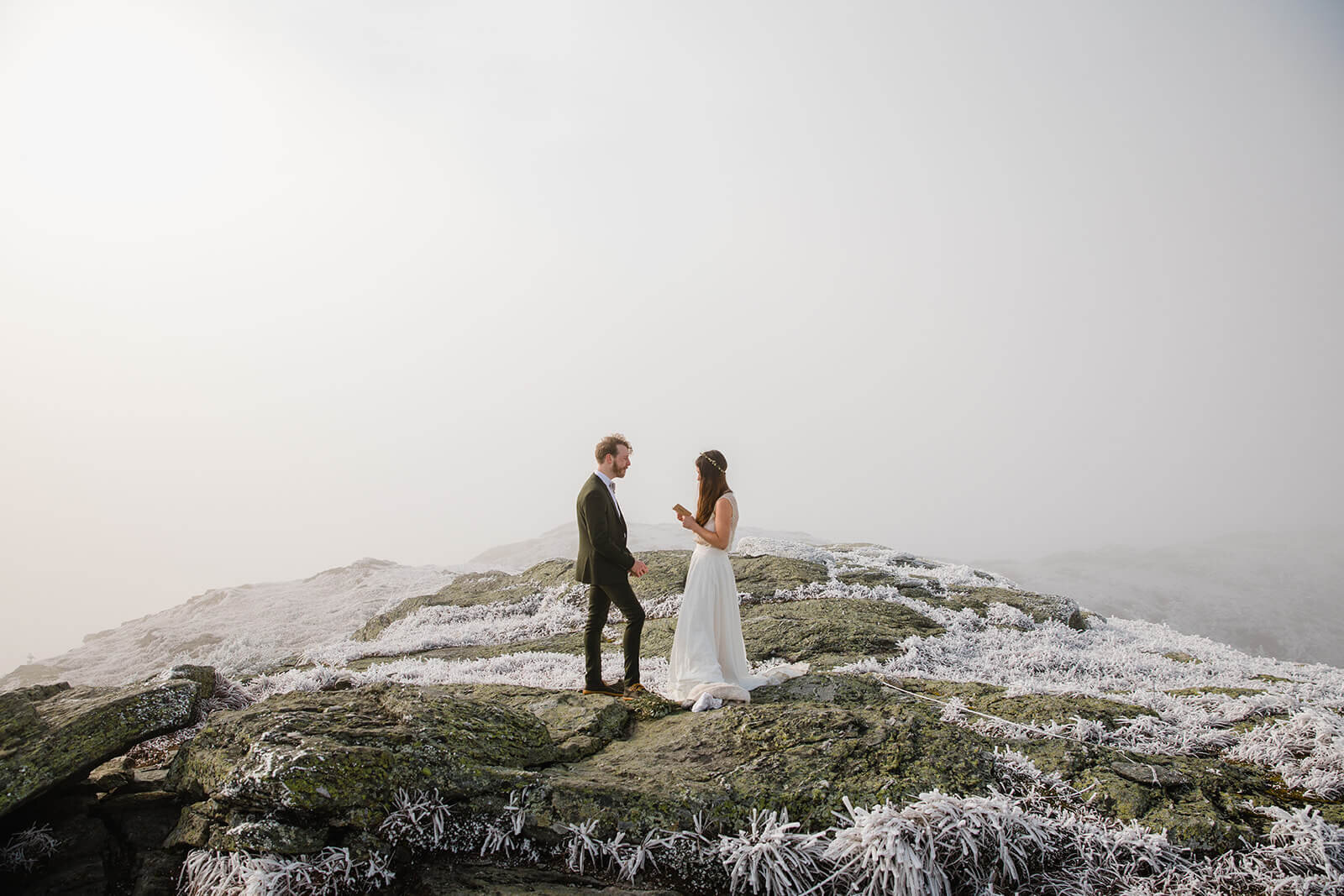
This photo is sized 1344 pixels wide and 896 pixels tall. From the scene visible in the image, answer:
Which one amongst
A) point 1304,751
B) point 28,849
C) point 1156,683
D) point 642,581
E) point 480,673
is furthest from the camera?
point 642,581

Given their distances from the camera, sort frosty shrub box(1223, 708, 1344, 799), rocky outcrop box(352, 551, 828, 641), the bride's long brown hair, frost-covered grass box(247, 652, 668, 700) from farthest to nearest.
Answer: rocky outcrop box(352, 551, 828, 641) → frost-covered grass box(247, 652, 668, 700) → the bride's long brown hair → frosty shrub box(1223, 708, 1344, 799)

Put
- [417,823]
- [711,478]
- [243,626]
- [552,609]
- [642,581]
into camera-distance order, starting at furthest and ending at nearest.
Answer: [243,626] → [642,581] → [552,609] → [711,478] → [417,823]

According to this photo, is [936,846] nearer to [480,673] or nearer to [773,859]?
[773,859]

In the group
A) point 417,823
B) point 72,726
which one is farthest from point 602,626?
point 72,726

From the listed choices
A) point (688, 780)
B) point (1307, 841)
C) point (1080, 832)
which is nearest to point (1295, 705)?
point (1307, 841)

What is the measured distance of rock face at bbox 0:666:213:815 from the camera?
22.3 feet

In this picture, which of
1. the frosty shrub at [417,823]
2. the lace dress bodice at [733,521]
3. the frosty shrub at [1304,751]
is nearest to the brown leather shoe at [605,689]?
the lace dress bodice at [733,521]

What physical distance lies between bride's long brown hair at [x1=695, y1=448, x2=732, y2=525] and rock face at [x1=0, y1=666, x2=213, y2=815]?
24.8 ft

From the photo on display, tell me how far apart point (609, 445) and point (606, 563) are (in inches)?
71.7

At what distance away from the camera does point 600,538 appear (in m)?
9.70

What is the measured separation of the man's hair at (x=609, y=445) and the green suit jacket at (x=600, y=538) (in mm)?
328

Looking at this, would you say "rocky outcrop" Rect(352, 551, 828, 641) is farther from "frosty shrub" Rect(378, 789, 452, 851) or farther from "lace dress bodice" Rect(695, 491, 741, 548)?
"frosty shrub" Rect(378, 789, 452, 851)

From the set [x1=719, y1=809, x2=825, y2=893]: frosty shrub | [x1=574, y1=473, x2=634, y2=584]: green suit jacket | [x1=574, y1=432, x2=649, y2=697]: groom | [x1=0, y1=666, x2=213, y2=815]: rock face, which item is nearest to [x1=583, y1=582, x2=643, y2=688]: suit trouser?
[x1=574, y1=432, x2=649, y2=697]: groom

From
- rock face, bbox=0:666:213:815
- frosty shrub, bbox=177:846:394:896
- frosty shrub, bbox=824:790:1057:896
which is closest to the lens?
frosty shrub, bbox=824:790:1057:896
